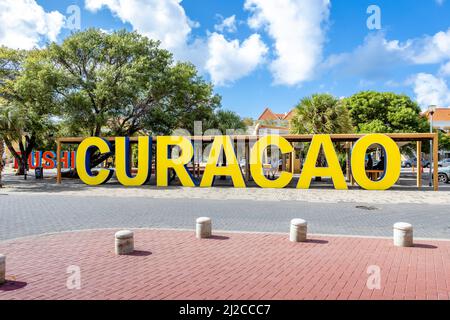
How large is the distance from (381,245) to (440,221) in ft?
13.7

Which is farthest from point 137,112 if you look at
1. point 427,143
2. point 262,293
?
point 427,143

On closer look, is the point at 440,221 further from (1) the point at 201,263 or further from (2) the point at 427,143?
(2) the point at 427,143

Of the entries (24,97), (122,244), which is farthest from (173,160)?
(122,244)

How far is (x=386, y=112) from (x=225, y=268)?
35.5m

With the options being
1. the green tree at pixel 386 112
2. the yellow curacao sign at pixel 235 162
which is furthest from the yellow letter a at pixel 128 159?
the green tree at pixel 386 112

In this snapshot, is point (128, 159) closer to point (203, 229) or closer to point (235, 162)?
point (235, 162)

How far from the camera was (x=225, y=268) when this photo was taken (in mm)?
5875

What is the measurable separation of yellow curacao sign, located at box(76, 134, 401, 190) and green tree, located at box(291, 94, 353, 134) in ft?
17.2

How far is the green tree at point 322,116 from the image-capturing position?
23547 millimetres

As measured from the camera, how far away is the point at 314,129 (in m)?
23.9

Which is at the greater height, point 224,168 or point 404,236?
point 224,168

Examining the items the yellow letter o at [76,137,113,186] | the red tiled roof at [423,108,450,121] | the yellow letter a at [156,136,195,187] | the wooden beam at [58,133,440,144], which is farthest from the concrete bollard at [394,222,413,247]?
the red tiled roof at [423,108,450,121]

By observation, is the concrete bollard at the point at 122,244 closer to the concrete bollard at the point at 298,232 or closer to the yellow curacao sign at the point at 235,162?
the concrete bollard at the point at 298,232
